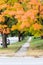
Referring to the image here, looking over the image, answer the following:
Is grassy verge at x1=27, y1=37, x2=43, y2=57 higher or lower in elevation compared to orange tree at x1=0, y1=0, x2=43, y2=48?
lower

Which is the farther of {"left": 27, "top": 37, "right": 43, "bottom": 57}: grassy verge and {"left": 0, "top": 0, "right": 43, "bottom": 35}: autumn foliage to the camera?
{"left": 0, "top": 0, "right": 43, "bottom": 35}: autumn foliage

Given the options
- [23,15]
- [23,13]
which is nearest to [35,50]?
[23,15]

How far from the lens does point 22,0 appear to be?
21172 mm

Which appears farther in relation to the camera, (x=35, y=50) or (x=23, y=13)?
(x=35, y=50)

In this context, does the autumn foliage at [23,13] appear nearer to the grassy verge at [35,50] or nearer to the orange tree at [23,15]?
the orange tree at [23,15]

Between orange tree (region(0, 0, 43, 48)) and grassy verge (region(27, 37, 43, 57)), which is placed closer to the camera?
grassy verge (region(27, 37, 43, 57))

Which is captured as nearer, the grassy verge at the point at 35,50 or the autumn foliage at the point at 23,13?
the grassy verge at the point at 35,50

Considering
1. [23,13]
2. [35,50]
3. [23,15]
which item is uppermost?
[23,13]

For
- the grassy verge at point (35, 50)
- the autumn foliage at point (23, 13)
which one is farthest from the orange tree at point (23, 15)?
the grassy verge at point (35, 50)

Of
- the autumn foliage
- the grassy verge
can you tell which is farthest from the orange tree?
the grassy verge

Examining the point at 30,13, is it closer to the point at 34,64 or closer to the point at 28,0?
the point at 28,0

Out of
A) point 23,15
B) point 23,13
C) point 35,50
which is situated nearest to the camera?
point 23,15

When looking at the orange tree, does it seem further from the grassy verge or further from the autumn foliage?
the grassy verge

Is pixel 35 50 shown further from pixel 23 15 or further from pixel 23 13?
pixel 23 13
